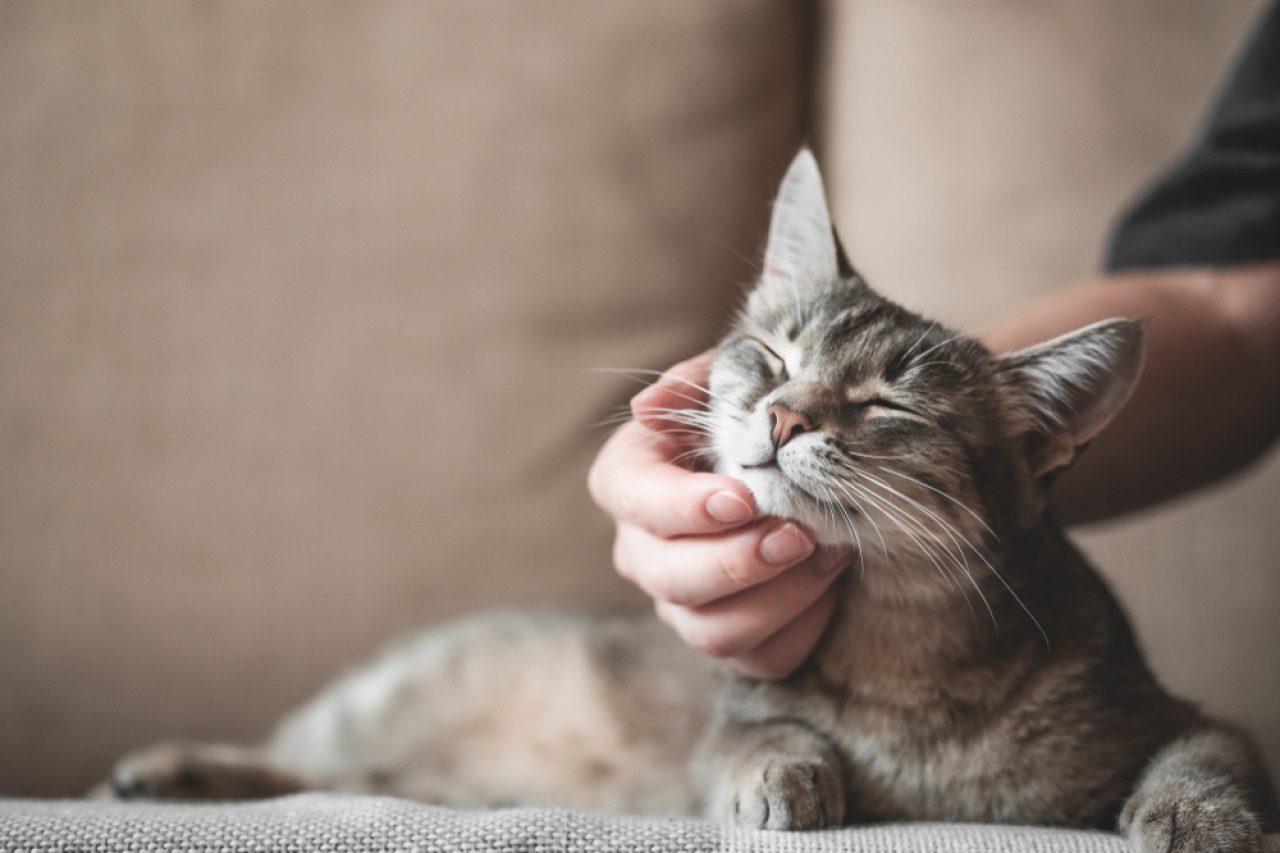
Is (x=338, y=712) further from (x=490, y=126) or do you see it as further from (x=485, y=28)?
(x=485, y=28)

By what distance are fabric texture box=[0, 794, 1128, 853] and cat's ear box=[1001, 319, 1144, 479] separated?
304mm

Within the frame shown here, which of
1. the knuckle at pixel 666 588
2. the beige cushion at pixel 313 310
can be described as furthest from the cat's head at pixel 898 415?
the beige cushion at pixel 313 310

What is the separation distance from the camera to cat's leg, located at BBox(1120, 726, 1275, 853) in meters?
0.66

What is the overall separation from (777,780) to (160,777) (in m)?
0.69

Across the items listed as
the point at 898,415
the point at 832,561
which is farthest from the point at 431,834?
the point at 898,415

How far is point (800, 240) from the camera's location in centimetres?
92

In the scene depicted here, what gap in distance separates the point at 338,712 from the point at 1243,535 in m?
1.30

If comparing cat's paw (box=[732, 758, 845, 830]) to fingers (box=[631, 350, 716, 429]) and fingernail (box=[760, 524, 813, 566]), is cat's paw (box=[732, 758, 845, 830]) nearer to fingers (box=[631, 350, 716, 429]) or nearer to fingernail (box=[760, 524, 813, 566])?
fingernail (box=[760, 524, 813, 566])

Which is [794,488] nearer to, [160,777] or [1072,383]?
[1072,383]

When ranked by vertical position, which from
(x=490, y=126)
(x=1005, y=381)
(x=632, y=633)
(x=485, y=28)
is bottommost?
(x=632, y=633)

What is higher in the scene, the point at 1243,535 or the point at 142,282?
the point at 142,282

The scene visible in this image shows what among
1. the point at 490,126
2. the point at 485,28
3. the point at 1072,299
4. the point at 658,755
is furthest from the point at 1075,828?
the point at 485,28

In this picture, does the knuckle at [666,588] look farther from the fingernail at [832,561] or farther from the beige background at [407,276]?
the beige background at [407,276]

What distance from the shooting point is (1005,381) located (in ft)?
2.71
